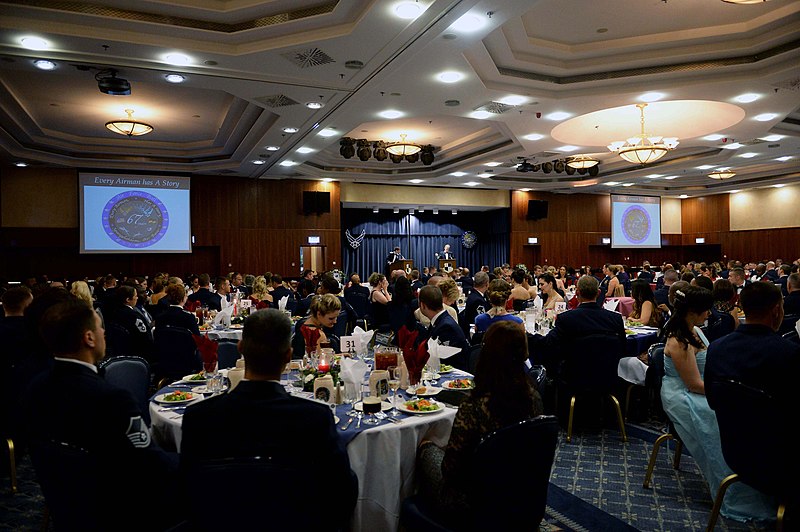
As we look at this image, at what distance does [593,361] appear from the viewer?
4770 millimetres

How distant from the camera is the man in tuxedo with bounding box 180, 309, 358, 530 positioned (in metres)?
1.83

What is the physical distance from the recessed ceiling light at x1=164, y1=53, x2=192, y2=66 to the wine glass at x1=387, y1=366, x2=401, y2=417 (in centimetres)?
489

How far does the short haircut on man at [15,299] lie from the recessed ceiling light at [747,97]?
9.43 meters

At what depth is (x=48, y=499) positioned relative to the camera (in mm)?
2107

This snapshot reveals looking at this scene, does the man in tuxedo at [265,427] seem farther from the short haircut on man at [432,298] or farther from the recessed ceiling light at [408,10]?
the recessed ceiling light at [408,10]

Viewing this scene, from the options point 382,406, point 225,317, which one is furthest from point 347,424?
point 225,317

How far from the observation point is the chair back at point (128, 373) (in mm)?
3637

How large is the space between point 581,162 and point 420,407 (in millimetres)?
13138

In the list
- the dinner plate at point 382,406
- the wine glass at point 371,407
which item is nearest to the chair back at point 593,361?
the dinner plate at point 382,406

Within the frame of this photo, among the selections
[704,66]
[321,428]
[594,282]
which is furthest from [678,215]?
[321,428]

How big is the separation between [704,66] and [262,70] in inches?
227

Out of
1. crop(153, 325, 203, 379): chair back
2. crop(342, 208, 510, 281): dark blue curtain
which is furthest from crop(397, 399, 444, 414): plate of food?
crop(342, 208, 510, 281): dark blue curtain

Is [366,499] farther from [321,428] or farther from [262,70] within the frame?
[262,70]

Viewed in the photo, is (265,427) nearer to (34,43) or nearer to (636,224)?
(34,43)
